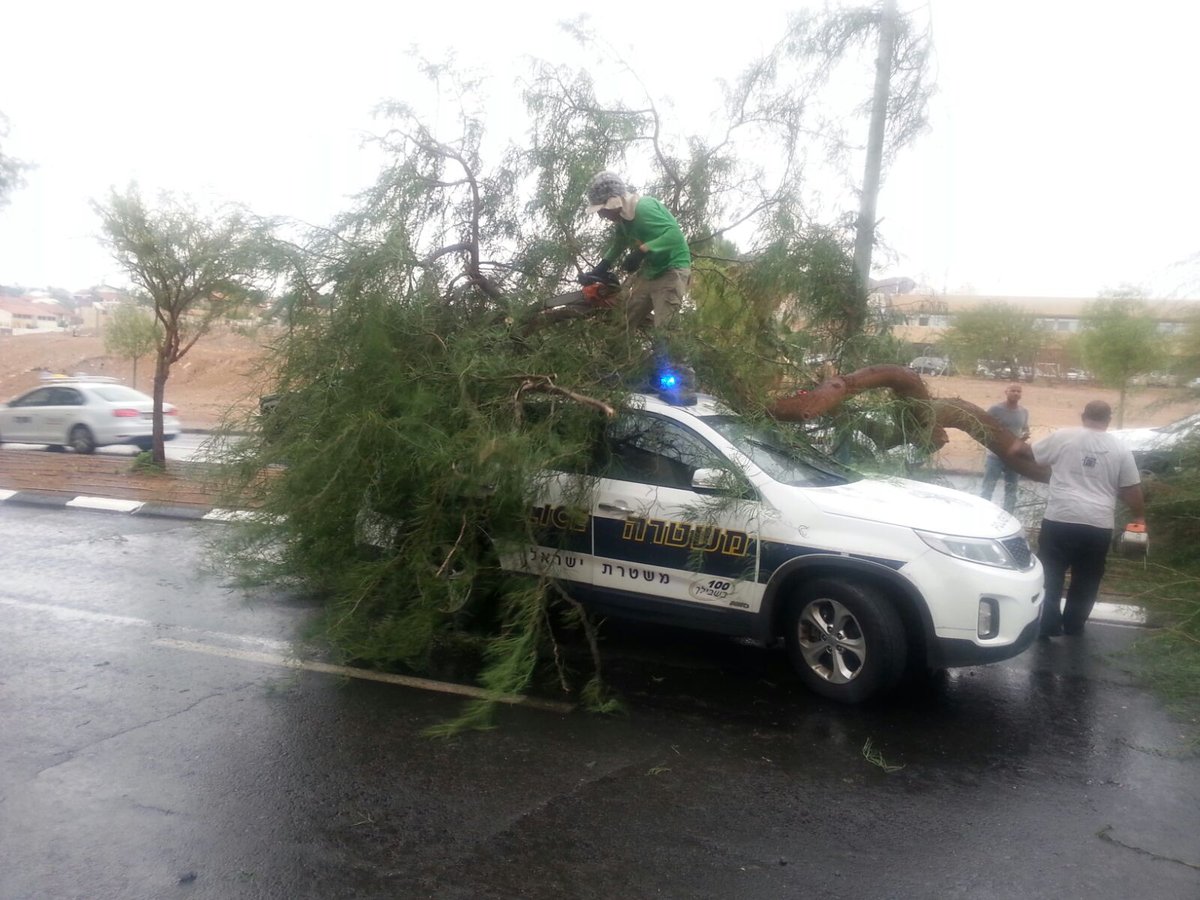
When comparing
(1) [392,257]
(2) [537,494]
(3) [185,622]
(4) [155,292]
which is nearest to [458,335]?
(1) [392,257]

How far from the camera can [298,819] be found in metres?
4.04

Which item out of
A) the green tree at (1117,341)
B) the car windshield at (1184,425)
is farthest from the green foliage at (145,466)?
the green tree at (1117,341)

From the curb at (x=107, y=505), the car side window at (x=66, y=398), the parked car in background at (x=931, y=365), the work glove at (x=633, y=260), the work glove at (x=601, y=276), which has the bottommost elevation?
the curb at (x=107, y=505)

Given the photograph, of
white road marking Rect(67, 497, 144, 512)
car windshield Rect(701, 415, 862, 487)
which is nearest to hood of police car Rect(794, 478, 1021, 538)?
car windshield Rect(701, 415, 862, 487)

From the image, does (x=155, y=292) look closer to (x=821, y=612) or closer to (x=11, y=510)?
(x=11, y=510)

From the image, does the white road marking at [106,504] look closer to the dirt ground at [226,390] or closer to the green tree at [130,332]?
the dirt ground at [226,390]

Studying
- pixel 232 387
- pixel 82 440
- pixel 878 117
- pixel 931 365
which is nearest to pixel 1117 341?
pixel 931 365

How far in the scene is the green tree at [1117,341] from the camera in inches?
580

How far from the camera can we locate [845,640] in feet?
17.4

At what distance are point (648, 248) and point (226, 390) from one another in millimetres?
3211

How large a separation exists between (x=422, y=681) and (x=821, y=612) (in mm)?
2401

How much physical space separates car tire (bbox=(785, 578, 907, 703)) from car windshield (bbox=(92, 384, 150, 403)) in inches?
652

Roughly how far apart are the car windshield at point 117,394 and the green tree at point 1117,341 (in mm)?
17455

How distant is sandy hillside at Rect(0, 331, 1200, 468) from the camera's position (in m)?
6.81
